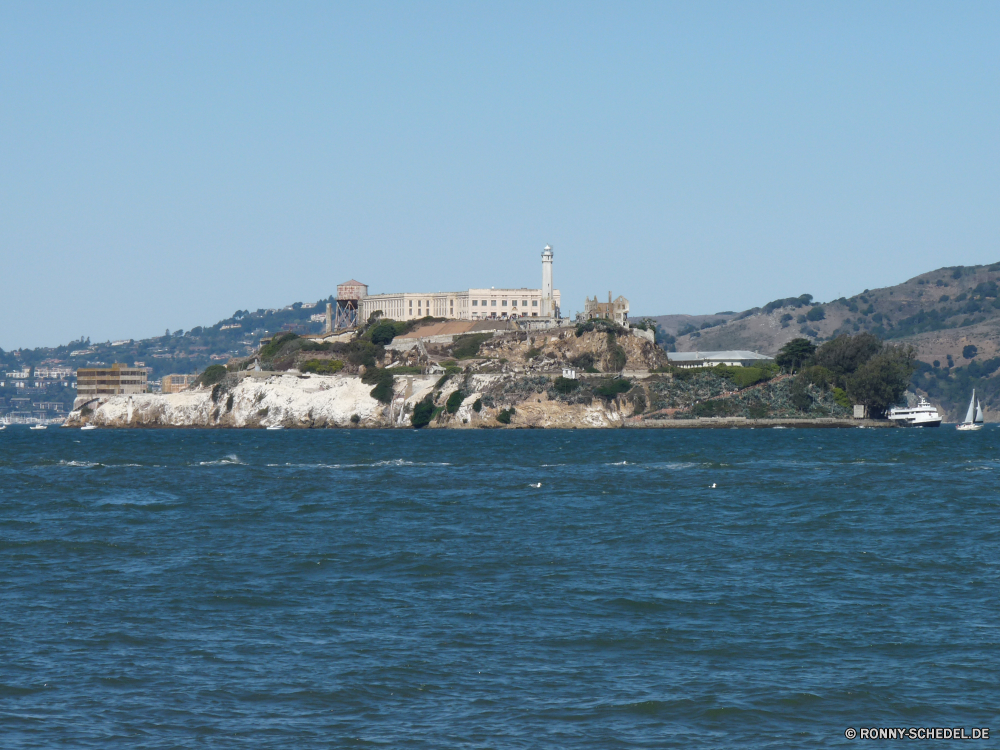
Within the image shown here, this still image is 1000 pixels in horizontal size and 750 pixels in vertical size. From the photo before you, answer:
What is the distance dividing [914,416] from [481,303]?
7020 centimetres

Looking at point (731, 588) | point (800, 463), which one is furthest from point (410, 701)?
point (800, 463)

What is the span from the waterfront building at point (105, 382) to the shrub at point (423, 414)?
61.1 m

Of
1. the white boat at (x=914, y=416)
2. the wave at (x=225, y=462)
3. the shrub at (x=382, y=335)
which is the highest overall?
the shrub at (x=382, y=335)

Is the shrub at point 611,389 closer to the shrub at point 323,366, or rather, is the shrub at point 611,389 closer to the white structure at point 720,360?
the white structure at point 720,360

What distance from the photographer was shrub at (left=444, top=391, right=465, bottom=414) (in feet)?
445

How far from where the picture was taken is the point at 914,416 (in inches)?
5497

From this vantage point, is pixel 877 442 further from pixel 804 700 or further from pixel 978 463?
pixel 804 700

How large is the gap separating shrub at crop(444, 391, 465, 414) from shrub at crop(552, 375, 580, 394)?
11.1m

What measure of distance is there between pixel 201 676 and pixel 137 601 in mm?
6794

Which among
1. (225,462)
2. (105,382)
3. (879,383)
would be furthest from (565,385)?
(105,382)

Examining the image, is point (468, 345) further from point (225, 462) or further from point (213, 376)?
point (225, 462)

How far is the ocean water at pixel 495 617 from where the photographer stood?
54.0 feet

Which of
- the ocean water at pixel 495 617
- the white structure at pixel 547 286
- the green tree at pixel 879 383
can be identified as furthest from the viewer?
the white structure at pixel 547 286

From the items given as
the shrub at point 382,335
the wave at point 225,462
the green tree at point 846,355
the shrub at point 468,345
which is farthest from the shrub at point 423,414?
the wave at point 225,462
